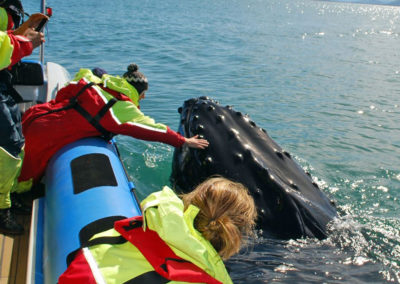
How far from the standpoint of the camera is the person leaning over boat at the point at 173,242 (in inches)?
88.0

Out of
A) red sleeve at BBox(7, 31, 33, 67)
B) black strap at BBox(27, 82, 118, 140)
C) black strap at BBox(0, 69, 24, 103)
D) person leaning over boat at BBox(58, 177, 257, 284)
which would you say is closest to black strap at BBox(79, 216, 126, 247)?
person leaning over boat at BBox(58, 177, 257, 284)

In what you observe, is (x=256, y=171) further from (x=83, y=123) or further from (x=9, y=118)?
(x=9, y=118)

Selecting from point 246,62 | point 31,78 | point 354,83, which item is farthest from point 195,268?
point 246,62

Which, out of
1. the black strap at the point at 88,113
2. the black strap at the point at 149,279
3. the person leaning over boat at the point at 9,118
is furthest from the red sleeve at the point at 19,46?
the black strap at the point at 149,279

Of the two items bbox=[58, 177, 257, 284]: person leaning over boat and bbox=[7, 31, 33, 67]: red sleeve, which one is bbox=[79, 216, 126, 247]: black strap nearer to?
bbox=[58, 177, 257, 284]: person leaning over boat

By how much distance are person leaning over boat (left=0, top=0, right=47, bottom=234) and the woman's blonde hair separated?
2260 mm

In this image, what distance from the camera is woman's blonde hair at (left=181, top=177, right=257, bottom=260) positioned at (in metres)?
2.41

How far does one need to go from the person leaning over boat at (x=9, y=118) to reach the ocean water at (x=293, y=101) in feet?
7.21

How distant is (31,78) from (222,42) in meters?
17.1

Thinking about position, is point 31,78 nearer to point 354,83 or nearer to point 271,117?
point 271,117

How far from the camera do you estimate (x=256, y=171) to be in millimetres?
4105

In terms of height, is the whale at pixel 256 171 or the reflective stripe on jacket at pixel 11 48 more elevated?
the reflective stripe on jacket at pixel 11 48

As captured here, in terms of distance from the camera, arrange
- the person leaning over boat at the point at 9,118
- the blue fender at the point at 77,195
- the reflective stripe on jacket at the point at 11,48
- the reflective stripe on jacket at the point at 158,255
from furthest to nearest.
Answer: the person leaning over boat at the point at 9,118, the reflective stripe on jacket at the point at 11,48, the blue fender at the point at 77,195, the reflective stripe on jacket at the point at 158,255

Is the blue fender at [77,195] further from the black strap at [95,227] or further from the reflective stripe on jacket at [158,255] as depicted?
the reflective stripe on jacket at [158,255]
